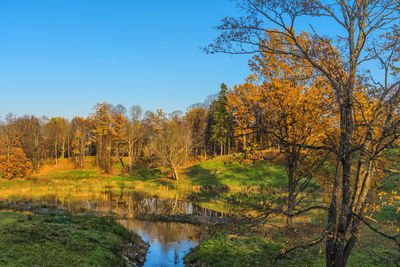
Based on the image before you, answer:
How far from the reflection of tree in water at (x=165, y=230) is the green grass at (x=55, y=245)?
3.48m

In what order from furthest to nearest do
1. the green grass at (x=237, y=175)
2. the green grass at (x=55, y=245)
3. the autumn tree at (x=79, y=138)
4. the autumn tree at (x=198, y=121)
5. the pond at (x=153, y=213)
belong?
the autumn tree at (x=198, y=121) → the autumn tree at (x=79, y=138) → the green grass at (x=237, y=175) → the pond at (x=153, y=213) → the green grass at (x=55, y=245)

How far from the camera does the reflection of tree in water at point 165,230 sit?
19.1 m

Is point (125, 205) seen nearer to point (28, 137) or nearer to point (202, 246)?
point (202, 246)

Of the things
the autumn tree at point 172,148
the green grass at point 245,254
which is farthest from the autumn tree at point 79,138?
the green grass at point 245,254

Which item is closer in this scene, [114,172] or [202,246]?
[202,246]

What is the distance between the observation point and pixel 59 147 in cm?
7950

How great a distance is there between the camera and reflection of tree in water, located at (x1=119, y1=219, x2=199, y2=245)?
19094 millimetres

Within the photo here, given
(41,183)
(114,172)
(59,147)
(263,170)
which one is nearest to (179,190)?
(263,170)

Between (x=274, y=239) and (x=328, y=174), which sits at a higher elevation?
(x=328, y=174)

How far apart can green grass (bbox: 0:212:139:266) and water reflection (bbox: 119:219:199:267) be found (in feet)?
6.96

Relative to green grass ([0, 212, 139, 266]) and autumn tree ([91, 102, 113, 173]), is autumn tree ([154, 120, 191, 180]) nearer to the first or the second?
autumn tree ([91, 102, 113, 173])

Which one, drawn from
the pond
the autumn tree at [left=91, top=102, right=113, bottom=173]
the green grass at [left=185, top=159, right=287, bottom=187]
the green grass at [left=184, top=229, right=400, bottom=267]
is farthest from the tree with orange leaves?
the autumn tree at [left=91, top=102, right=113, bottom=173]

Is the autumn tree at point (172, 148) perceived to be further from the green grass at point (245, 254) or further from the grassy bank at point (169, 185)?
the green grass at point (245, 254)

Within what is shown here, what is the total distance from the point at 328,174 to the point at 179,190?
27.3m
